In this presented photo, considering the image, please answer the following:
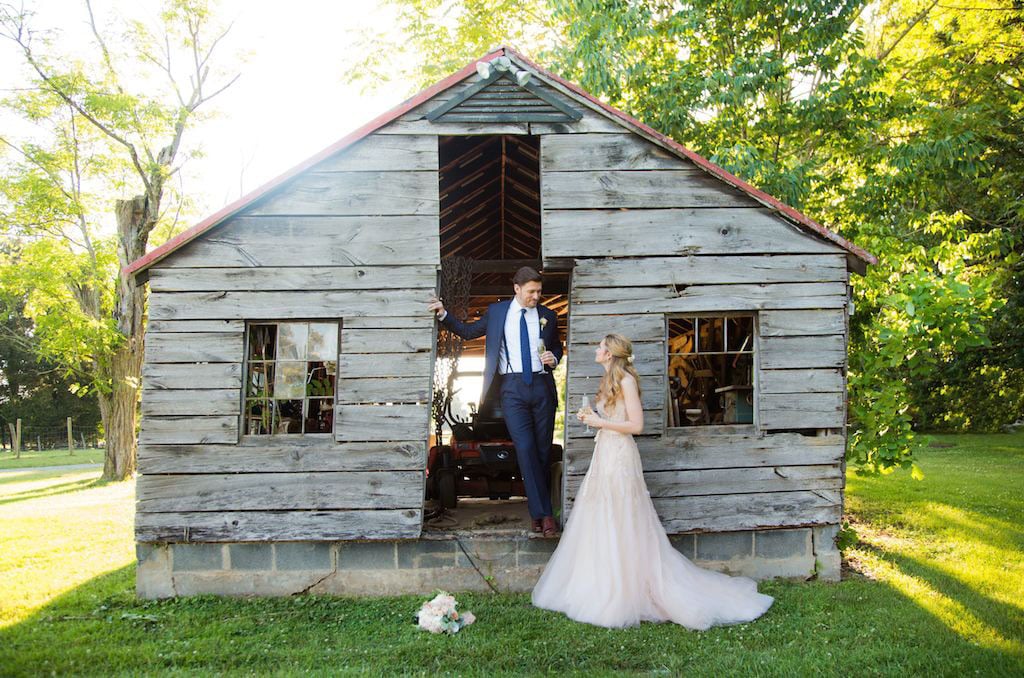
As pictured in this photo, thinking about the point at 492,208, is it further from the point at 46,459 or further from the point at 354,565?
the point at 46,459

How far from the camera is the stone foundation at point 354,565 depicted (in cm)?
725

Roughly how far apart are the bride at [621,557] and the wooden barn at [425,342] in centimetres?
62

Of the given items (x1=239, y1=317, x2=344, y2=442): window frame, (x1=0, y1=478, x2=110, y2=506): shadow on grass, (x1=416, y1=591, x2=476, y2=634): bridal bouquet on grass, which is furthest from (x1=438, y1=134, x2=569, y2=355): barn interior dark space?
(x1=0, y1=478, x2=110, y2=506): shadow on grass

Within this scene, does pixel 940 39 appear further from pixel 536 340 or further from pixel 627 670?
pixel 627 670

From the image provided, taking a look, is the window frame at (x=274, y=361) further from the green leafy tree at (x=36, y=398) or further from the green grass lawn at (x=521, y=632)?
the green leafy tree at (x=36, y=398)

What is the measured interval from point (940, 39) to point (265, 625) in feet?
53.6

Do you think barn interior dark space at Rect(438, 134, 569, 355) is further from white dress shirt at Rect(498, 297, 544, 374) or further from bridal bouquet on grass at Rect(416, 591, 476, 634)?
bridal bouquet on grass at Rect(416, 591, 476, 634)

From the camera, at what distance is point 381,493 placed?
7262 mm

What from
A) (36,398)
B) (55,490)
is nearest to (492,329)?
(55,490)

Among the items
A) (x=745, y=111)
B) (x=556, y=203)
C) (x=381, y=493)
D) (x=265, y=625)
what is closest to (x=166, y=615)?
(x=265, y=625)

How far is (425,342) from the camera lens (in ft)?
24.1

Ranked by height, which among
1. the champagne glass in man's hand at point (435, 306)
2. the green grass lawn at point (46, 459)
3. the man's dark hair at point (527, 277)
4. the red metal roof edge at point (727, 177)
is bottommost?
the green grass lawn at point (46, 459)

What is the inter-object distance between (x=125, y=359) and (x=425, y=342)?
1383cm

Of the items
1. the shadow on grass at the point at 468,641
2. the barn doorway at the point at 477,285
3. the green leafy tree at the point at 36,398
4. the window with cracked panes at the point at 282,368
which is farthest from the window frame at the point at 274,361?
the green leafy tree at the point at 36,398
